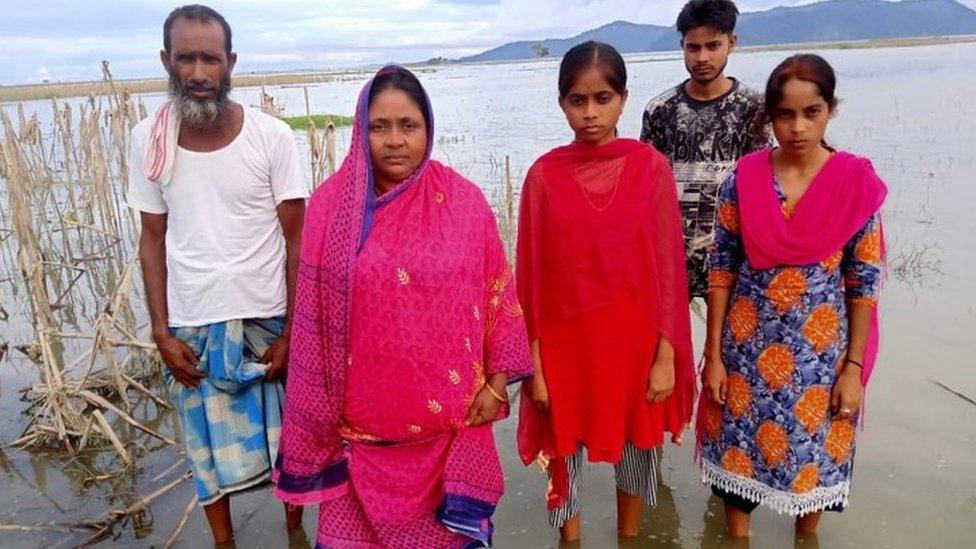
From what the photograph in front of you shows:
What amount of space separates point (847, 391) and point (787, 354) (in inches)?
8.3

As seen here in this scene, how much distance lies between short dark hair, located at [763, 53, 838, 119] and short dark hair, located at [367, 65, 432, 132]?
1.08 meters

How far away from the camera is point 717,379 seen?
2.39 metres

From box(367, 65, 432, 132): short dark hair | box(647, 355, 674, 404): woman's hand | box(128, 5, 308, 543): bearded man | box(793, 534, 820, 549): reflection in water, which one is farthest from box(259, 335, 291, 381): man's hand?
box(793, 534, 820, 549): reflection in water

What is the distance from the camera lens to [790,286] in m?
2.20

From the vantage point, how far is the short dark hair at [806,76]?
83.3 inches

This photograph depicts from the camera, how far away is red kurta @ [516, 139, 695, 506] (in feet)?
7.34

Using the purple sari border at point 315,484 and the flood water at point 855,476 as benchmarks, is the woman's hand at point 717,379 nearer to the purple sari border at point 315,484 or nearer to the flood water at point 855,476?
the flood water at point 855,476

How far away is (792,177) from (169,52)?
2.02m

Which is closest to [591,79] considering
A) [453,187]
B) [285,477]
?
[453,187]

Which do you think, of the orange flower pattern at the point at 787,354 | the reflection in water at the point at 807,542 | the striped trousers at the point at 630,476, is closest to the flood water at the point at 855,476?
the reflection in water at the point at 807,542

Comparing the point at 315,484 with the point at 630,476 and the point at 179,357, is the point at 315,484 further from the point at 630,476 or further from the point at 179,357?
the point at 630,476

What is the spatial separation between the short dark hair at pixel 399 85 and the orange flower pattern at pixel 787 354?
1.08 meters

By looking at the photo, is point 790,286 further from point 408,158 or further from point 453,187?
point 408,158

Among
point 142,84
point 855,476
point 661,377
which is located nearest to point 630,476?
point 661,377
